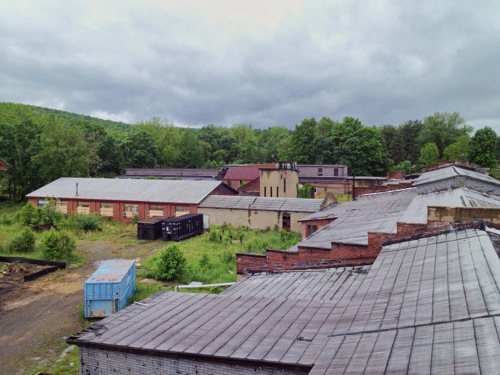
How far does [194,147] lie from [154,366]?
71910mm

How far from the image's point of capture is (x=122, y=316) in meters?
8.39

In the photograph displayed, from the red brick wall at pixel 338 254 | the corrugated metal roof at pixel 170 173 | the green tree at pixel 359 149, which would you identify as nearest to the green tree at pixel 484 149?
the green tree at pixel 359 149

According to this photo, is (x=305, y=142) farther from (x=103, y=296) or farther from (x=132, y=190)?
(x=103, y=296)

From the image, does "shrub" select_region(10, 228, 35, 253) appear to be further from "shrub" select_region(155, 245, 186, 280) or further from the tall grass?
"shrub" select_region(155, 245, 186, 280)

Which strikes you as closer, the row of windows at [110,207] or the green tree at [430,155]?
the row of windows at [110,207]

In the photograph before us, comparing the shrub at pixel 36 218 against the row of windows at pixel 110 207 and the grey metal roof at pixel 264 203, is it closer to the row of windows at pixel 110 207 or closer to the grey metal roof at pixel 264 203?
the row of windows at pixel 110 207

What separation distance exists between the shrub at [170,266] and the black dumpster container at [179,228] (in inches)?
376

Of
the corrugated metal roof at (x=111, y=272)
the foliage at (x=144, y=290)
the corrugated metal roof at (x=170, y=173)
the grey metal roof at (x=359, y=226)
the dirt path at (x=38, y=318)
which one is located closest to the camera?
the dirt path at (x=38, y=318)

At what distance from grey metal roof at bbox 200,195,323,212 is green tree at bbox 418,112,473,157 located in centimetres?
5386

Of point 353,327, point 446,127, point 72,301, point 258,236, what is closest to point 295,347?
point 353,327

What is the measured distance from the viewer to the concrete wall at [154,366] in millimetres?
5988

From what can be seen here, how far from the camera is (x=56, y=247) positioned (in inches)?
900

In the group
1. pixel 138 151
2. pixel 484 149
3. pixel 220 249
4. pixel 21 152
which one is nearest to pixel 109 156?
pixel 138 151

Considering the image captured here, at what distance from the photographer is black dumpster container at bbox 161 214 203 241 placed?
2922 cm
